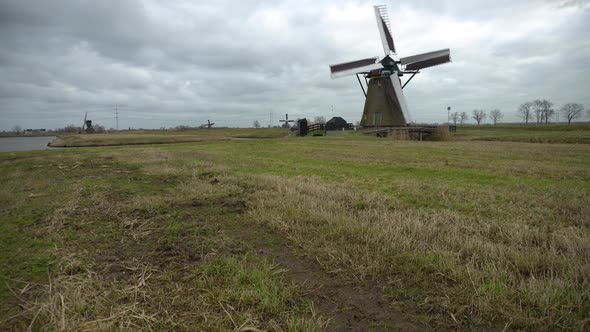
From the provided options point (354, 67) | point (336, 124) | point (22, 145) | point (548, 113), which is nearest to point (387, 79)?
point (354, 67)

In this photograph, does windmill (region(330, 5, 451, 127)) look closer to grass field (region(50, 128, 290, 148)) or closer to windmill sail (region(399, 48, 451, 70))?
windmill sail (region(399, 48, 451, 70))

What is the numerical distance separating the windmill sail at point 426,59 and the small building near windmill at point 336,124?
114 feet

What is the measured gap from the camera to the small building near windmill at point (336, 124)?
7813cm

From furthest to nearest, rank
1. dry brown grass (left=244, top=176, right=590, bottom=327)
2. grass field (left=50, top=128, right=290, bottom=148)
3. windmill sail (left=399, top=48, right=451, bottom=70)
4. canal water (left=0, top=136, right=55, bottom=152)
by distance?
1. grass field (left=50, top=128, right=290, bottom=148)
2. windmill sail (left=399, top=48, right=451, bottom=70)
3. canal water (left=0, top=136, right=55, bottom=152)
4. dry brown grass (left=244, top=176, right=590, bottom=327)

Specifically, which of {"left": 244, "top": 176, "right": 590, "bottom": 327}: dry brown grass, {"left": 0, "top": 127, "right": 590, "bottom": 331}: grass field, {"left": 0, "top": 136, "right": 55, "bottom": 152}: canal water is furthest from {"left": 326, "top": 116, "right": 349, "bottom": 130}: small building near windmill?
{"left": 244, "top": 176, "right": 590, "bottom": 327}: dry brown grass

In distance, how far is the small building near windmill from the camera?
78131 mm

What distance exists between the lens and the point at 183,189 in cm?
788

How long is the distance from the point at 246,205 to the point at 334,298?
151 inches

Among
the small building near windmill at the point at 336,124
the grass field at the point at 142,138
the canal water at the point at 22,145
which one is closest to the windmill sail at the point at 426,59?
the grass field at the point at 142,138

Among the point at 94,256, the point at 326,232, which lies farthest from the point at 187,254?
the point at 326,232

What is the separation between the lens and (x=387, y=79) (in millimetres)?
42469

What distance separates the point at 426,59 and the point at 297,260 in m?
45.8

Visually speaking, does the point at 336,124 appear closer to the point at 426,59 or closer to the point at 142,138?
the point at 426,59

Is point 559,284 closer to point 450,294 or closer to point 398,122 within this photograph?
point 450,294
